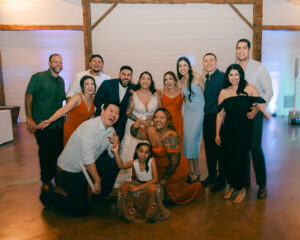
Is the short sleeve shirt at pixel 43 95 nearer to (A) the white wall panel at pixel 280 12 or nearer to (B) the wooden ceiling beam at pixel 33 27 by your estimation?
(B) the wooden ceiling beam at pixel 33 27

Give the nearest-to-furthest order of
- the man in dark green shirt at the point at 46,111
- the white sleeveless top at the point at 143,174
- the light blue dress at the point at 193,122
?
the white sleeveless top at the point at 143,174 → the man in dark green shirt at the point at 46,111 → the light blue dress at the point at 193,122

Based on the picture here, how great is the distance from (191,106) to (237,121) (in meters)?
0.71

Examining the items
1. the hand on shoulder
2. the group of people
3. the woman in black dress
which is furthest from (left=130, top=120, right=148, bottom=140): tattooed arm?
the woman in black dress

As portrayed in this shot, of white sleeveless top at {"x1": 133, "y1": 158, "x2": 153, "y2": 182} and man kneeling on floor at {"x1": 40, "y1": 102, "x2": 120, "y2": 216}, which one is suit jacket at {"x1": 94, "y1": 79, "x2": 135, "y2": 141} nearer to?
man kneeling on floor at {"x1": 40, "y1": 102, "x2": 120, "y2": 216}

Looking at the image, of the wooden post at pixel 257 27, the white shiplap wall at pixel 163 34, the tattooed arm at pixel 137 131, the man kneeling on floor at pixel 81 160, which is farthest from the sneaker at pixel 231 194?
the wooden post at pixel 257 27

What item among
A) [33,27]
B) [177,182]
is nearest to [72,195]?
[177,182]

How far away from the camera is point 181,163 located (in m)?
2.58

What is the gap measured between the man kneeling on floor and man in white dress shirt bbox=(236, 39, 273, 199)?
1388 millimetres

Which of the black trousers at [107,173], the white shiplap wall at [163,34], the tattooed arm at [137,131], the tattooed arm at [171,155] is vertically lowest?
the black trousers at [107,173]

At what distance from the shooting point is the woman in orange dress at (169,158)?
243cm

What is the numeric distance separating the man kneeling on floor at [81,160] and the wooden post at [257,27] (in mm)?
7041

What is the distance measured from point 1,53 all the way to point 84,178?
25.2ft

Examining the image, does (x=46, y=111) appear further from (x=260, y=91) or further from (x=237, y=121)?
(x=260, y=91)

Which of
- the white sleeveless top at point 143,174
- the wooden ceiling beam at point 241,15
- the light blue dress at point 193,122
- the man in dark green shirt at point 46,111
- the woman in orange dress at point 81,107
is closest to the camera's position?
the white sleeveless top at point 143,174
